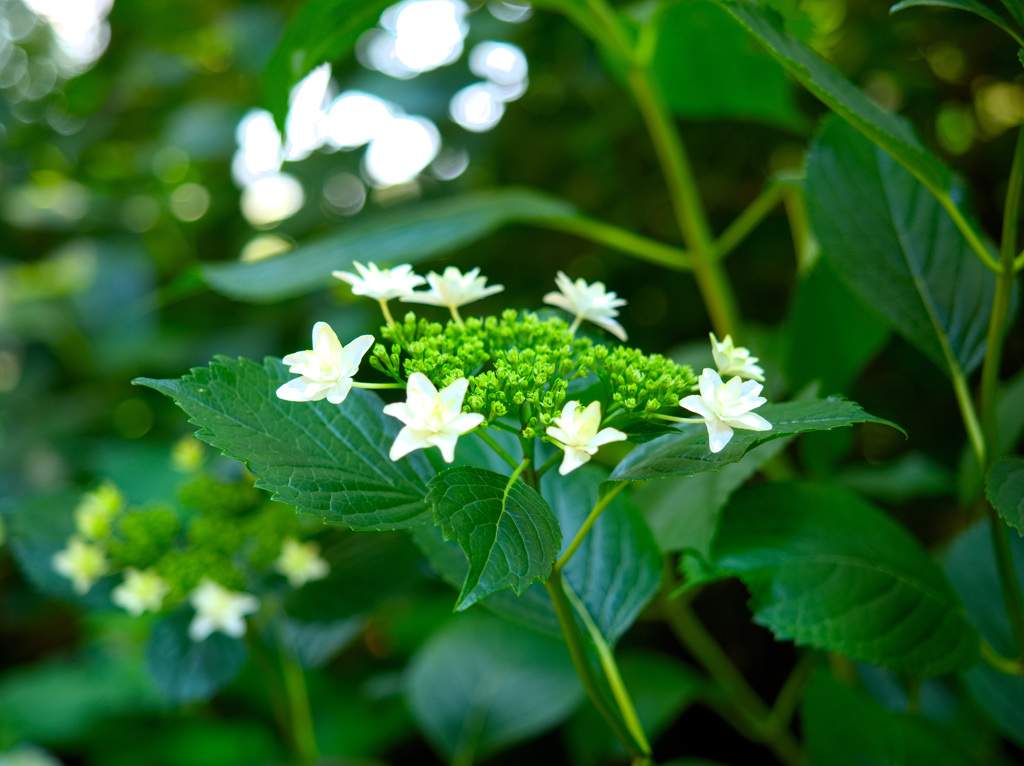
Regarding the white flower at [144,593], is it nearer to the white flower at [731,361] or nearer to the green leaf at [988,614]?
the white flower at [731,361]

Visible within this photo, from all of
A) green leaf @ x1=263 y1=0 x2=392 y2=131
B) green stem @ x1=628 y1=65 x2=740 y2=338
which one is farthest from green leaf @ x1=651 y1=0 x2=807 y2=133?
green leaf @ x1=263 y1=0 x2=392 y2=131

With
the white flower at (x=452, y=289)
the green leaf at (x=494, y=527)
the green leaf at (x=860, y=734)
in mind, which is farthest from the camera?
the green leaf at (x=860, y=734)

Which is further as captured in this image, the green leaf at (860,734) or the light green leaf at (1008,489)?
the green leaf at (860,734)

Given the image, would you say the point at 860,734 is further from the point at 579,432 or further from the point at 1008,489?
the point at 579,432

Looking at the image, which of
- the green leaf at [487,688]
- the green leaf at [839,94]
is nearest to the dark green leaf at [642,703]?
the green leaf at [487,688]

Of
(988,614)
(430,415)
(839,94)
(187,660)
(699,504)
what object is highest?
(839,94)

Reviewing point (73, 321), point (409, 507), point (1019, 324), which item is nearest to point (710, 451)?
point (409, 507)

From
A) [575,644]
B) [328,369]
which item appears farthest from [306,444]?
[575,644]
